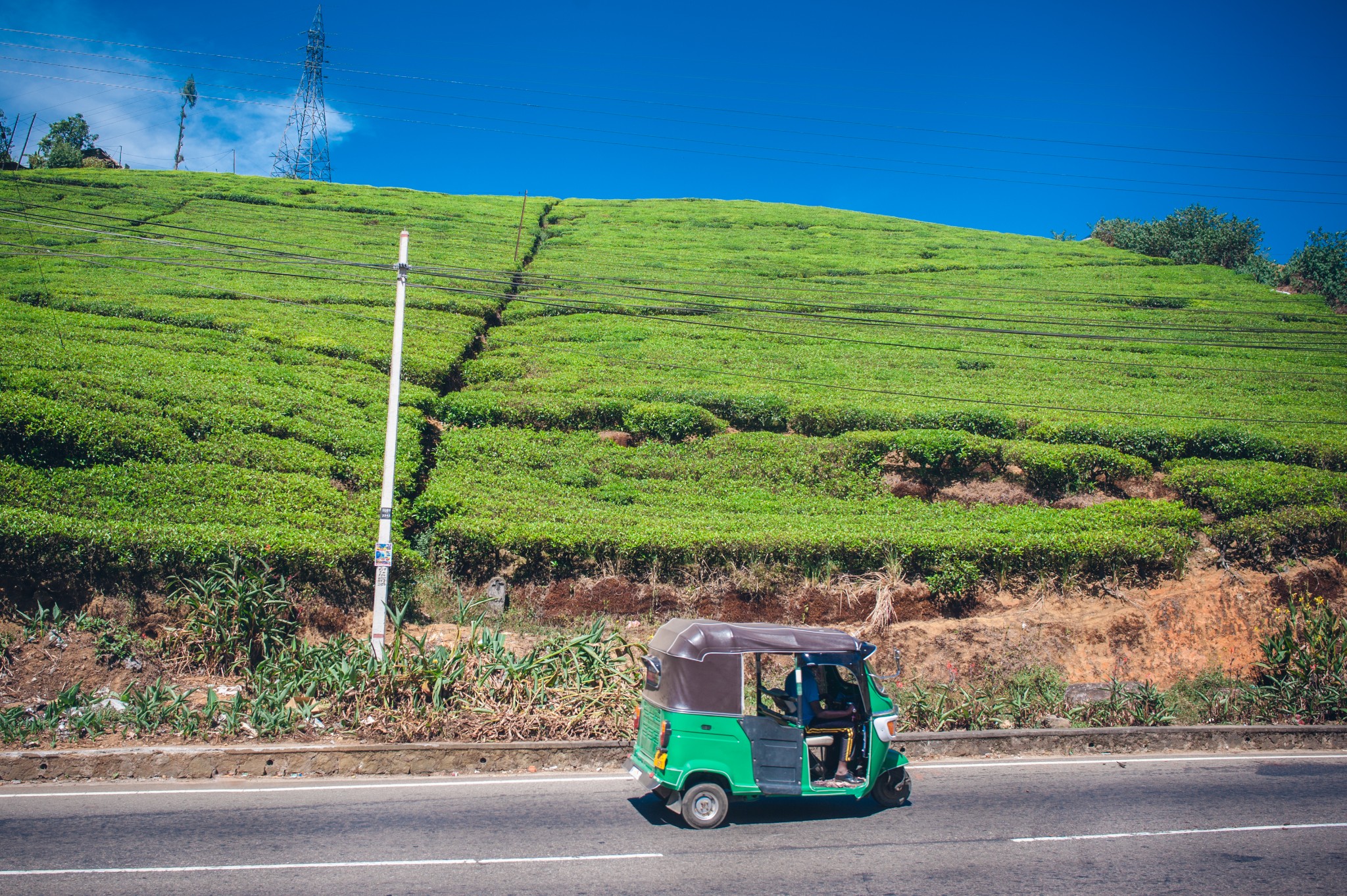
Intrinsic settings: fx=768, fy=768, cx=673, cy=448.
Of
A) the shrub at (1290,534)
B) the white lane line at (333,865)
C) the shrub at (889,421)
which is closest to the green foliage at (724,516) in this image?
the shrub at (1290,534)

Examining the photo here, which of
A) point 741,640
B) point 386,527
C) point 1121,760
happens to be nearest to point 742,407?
point 386,527

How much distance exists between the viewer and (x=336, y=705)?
10.7m

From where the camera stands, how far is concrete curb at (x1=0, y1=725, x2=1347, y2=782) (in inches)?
363

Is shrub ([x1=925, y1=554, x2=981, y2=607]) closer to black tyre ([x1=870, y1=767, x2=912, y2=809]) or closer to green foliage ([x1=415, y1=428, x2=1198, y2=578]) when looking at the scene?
green foliage ([x1=415, y1=428, x2=1198, y2=578])

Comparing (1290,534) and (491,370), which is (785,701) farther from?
(491,370)

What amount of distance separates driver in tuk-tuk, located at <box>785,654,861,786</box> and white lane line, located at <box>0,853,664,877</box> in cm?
227

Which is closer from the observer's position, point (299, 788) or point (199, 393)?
point (299, 788)

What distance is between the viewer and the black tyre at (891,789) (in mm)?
8758

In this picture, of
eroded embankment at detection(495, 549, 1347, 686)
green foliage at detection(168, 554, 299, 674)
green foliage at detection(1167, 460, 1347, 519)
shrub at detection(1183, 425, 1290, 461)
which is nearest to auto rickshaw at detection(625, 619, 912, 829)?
eroded embankment at detection(495, 549, 1347, 686)

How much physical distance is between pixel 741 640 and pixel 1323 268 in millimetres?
57940

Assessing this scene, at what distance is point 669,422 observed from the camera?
21547mm

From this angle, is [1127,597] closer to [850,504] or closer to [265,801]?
[850,504]

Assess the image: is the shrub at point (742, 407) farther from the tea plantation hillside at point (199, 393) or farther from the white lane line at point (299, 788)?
the white lane line at point (299, 788)

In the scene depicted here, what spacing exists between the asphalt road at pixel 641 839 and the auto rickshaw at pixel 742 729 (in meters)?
0.42
